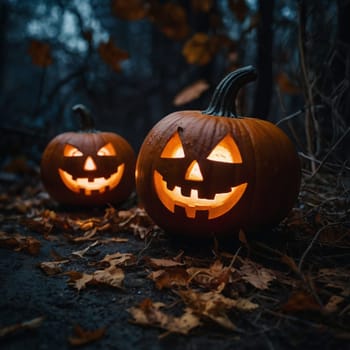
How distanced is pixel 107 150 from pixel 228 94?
1.33 meters

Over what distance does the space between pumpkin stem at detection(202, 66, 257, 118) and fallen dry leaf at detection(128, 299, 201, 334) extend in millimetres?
1146

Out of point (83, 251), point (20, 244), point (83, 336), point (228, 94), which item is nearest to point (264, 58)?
point (228, 94)

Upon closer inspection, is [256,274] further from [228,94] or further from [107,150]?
[107,150]

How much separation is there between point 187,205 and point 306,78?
160 centimetres

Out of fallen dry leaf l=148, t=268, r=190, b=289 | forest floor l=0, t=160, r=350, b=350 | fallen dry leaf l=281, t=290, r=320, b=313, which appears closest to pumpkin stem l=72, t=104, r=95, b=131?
forest floor l=0, t=160, r=350, b=350

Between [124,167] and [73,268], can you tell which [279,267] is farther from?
[124,167]

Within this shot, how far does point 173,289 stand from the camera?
4.95ft

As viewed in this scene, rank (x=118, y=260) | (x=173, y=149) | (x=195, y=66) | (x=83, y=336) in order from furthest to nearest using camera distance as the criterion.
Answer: (x=195, y=66) < (x=173, y=149) < (x=118, y=260) < (x=83, y=336)

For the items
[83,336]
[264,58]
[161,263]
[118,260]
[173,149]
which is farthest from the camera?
[264,58]

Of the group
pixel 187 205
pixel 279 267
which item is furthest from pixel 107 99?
pixel 279 267

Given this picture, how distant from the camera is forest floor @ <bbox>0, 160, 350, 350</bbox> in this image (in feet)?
3.90

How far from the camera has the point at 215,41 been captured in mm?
4215

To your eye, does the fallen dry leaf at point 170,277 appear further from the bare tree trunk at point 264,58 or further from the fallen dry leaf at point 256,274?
the bare tree trunk at point 264,58

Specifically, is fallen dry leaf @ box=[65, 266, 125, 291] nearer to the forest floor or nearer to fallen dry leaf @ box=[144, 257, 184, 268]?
the forest floor
